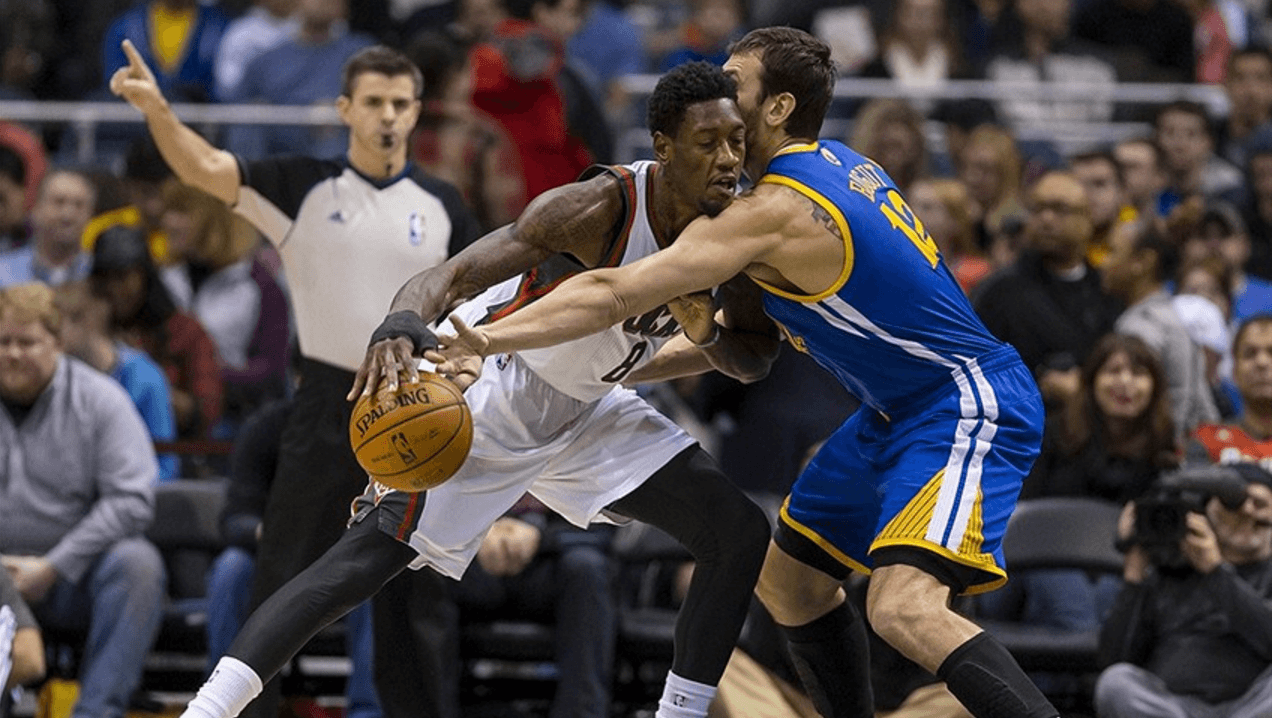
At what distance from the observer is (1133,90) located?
12242 millimetres

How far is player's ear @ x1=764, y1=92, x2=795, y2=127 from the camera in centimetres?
589

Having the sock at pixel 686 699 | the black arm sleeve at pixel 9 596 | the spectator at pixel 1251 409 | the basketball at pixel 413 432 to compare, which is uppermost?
the basketball at pixel 413 432

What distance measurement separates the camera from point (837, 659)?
20.7ft

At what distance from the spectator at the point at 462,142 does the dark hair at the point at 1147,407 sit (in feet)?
8.78

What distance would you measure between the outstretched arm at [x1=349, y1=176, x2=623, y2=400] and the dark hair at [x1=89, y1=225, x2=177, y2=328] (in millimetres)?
4270

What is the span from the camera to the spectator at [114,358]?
30.8 feet

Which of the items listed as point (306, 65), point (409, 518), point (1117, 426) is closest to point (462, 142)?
point (306, 65)

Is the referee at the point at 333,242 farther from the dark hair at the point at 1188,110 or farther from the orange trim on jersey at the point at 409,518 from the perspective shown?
the dark hair at the point at 1188,110

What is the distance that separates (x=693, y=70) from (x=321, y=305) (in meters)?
2.12

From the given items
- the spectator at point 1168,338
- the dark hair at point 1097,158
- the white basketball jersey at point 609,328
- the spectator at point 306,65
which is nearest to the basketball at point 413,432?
the white basketball jersey at point 609,328

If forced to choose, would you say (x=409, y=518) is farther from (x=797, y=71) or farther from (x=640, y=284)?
(x=797, y=71)

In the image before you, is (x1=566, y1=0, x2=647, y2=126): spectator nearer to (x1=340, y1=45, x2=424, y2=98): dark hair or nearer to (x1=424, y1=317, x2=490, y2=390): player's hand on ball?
(x1=340, y1=45, x2=424, y2=98): dark hair

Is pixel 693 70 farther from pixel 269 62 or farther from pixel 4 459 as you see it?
pixel 269 62

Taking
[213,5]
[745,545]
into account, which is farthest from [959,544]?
[213,5]
